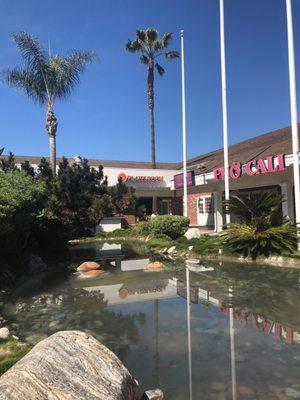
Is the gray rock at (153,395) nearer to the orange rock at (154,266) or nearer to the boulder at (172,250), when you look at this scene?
the orange rock at (154,266)

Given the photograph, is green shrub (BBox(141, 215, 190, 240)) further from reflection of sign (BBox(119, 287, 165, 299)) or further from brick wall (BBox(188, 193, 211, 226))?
reflection of sign (BBox(119, 287, 165, 299))

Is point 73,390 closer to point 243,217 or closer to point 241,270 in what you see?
point 241,270

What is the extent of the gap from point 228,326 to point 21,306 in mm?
4654

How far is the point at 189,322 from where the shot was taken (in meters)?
7.52

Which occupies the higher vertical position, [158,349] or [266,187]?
[266,187]

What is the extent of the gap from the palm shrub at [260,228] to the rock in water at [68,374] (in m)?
11.0

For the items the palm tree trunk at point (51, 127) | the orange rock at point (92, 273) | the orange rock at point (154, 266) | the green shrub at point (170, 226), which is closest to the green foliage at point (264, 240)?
the orange rock at point (154, 266)

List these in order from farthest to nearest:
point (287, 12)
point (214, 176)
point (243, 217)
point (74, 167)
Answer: point (214, 176), point (74, 167), point (243, 217), point (287, 12)

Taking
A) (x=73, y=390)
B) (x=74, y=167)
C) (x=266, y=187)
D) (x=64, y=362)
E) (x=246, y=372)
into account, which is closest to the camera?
(x=73, y=390)

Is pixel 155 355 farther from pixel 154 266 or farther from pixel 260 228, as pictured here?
pixel 260 228

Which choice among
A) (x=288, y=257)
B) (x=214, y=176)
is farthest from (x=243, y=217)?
(x=214, y=176)

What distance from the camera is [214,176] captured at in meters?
21.6

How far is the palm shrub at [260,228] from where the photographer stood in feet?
46.7

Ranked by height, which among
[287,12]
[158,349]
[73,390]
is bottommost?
[158,349]
